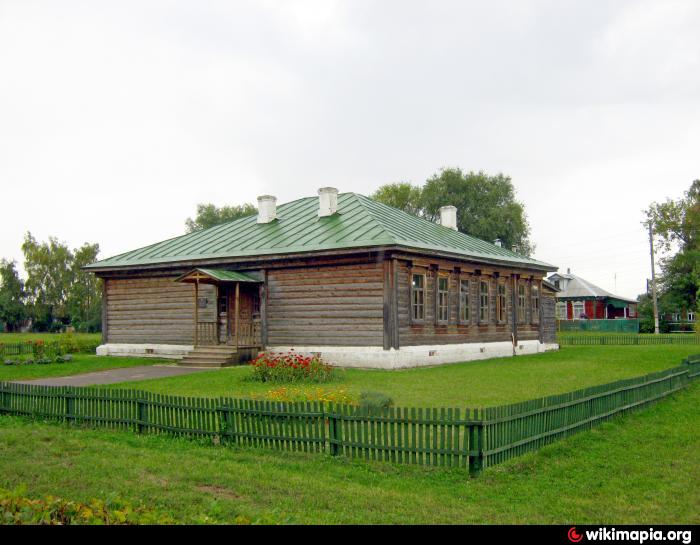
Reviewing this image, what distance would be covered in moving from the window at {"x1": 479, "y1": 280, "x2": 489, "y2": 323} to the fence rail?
1464cm

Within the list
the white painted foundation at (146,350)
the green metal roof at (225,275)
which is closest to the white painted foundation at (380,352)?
the white painted foundation at (146,350)

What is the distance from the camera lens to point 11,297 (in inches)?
3317

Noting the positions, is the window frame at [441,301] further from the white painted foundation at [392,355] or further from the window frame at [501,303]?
the window frame at [501,303]

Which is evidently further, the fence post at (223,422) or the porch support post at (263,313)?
the porch support post at (263,313)

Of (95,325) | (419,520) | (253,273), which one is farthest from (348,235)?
(95,325)

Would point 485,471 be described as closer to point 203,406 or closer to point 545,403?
point 545,403

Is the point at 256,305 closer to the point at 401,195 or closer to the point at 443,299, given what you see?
the point at 443,299

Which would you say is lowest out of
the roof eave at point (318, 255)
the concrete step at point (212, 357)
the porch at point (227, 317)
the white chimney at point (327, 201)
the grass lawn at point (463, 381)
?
the grass lawn at point (463, 381)

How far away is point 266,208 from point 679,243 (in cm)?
5557

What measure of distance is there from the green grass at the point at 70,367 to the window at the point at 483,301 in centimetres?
1303

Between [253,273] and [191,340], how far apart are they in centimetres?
424

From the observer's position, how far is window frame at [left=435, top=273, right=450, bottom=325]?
86.2 ft

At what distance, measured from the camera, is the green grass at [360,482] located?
7797 millimetres
